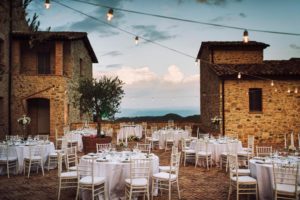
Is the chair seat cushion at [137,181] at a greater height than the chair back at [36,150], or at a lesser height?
lesser

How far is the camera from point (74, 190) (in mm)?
6273

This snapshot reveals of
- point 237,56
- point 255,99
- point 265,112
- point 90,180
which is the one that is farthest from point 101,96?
point 237,56

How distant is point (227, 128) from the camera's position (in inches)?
534

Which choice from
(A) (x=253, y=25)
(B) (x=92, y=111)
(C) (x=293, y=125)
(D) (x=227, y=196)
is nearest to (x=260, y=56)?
(A) (x=253, y=25)

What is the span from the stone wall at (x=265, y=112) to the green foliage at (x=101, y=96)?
227 inches

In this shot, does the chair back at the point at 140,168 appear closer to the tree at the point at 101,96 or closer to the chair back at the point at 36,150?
the chair back at the point at 36,150

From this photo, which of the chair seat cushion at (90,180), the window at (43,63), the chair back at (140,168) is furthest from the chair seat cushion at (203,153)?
the window at (43,63)

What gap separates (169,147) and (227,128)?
306 centimetres

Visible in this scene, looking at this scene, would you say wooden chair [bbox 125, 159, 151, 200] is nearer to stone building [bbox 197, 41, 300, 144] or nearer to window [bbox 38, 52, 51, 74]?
stone building [bbox 197, 41, 300, 144]

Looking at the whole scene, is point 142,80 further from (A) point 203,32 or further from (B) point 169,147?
(B) point 169,147

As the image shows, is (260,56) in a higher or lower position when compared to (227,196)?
higher

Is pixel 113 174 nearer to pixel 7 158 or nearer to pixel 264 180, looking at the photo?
pixel 264 180

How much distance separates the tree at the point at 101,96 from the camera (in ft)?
34.4

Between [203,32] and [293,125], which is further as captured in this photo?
[203,32]
